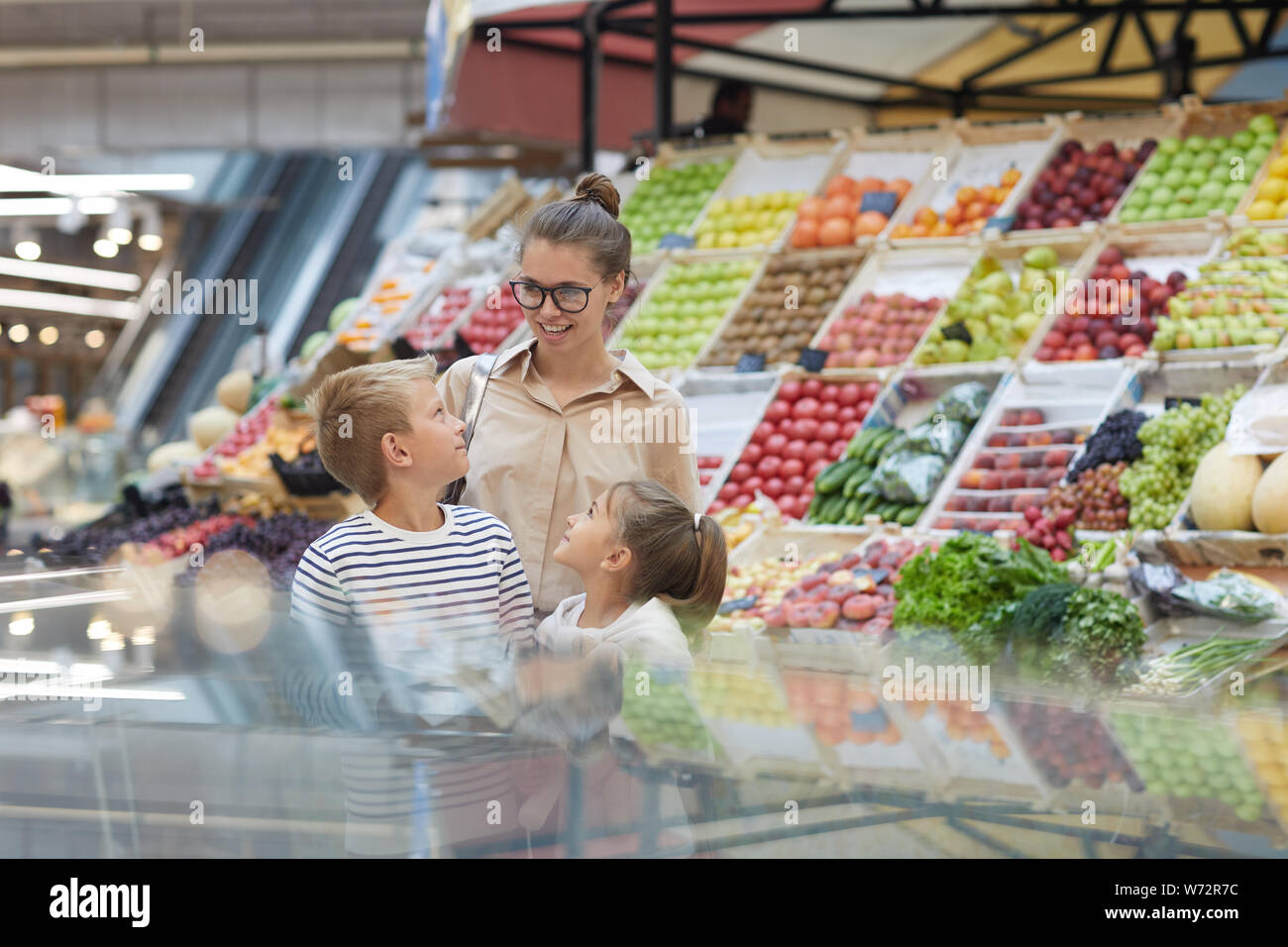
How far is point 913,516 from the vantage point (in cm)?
445

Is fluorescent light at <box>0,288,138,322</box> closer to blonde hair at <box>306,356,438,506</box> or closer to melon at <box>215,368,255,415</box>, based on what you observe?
melon at <box>215,368,255,415</box>

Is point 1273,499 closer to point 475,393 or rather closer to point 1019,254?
point 1019,254

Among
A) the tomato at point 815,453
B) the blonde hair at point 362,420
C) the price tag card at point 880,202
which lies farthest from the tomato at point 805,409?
the blonde hair at point 362,420

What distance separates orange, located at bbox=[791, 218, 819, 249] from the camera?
5.93 m

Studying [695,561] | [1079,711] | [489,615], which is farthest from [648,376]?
[1079,711]

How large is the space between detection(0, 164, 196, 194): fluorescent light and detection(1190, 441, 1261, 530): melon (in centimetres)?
1334

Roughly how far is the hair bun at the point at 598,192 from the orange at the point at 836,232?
3804 millimetres

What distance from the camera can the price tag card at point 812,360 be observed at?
5.20 metres

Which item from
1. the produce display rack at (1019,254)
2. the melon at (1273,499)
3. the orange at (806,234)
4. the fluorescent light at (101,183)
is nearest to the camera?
the melon at (1273,499)

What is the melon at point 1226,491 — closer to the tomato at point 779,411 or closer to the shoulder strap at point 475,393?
the tomato at point 779,411

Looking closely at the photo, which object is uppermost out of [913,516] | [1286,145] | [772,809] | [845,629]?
[1286,145]

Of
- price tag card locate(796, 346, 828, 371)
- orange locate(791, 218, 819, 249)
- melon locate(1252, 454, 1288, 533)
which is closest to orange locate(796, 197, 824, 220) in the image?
orange locate(791, 218, 819, 249)
